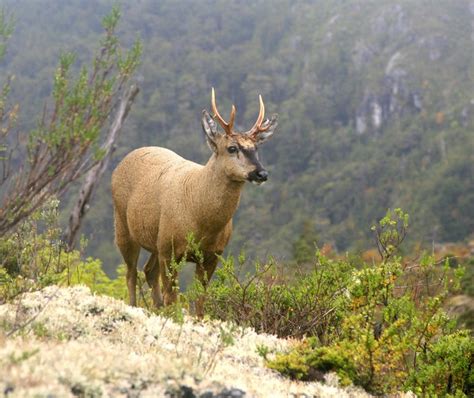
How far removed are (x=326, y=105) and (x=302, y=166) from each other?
23004 millimetres

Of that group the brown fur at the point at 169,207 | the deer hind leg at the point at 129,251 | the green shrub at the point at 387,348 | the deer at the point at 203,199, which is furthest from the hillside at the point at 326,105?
the green shrub at the point at 387,348

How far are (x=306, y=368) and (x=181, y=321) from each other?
3.93 feet

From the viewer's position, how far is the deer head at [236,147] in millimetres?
8969

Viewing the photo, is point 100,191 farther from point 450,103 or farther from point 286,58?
point 286,58

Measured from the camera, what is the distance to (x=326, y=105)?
16012 cm

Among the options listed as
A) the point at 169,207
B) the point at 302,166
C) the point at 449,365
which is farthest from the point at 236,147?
the point at 302,166

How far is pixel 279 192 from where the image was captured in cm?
13188

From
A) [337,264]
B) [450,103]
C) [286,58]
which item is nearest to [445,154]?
[450,103]

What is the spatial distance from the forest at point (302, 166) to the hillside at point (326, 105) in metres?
0.48

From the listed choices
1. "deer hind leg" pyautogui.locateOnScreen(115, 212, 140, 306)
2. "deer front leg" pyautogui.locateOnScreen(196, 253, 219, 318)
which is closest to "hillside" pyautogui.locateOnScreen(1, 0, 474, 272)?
"deer hind leg" pyautogui.locateOnScreen(115, 212, 140, 306)

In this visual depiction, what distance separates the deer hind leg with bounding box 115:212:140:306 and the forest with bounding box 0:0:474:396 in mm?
555

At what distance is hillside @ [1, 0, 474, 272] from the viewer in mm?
108188

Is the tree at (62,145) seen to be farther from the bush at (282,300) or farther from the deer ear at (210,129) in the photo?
the deer ear at (210,129)

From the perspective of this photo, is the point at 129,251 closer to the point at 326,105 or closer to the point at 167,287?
the point at 167,287
